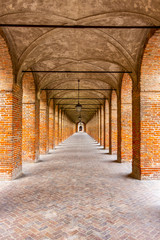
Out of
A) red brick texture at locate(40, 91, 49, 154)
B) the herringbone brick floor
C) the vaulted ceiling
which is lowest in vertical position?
the herringbone brick floor

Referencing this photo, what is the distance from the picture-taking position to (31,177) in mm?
6516

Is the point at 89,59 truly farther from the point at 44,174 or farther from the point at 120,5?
the point at 44,174

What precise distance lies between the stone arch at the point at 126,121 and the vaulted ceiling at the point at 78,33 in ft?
1.97

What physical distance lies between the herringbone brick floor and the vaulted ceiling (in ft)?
13.6

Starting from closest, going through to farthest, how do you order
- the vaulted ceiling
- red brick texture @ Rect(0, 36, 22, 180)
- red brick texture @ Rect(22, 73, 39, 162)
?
the vaulted ceiling, red brick texture @ Rect(0, 36, 22, 180), red brick texture @ Rect(22, 73, 39, 162)

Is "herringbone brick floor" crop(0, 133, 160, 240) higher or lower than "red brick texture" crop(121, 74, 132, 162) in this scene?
lower

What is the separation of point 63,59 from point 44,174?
213 inches

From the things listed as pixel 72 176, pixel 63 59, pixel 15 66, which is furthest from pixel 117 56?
pixel 72 176

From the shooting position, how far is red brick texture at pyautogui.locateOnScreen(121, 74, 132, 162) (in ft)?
29.9

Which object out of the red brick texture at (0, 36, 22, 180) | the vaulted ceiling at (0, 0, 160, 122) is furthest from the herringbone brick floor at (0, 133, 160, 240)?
the vaulted ceiling at (0, 0, 160, 122)

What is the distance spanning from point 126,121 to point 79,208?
6157 millimetres

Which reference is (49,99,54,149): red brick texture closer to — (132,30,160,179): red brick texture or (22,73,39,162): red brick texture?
(22,73,39,162): red brick texture

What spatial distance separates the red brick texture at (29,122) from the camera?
927cm

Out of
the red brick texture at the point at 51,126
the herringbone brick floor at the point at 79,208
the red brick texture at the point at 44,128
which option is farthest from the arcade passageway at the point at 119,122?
the red brick texture at the point at 51,126
